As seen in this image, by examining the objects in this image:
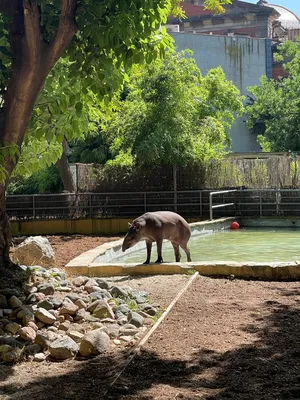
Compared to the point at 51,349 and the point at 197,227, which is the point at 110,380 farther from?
the point at 197,227

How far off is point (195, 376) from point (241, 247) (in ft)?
31.2

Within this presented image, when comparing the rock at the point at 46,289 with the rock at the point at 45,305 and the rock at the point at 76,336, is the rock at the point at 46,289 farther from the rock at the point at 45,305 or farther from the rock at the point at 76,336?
the rock at the point at 76,336

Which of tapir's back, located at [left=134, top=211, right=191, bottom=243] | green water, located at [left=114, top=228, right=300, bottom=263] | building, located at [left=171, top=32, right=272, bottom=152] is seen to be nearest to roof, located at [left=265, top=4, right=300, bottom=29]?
building, located at [left=171, top=32, right=272, bottom=152]

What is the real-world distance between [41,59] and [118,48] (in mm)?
826

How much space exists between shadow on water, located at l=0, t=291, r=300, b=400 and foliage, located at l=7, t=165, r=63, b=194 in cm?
2232

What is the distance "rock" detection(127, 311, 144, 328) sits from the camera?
650 cm

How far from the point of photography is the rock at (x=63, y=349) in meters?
5.50

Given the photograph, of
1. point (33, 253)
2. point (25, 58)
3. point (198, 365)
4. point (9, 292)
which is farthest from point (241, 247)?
point (198, 365)

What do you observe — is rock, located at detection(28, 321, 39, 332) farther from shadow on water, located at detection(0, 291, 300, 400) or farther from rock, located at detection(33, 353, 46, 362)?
shadow on water, located at detection(0, 291, 300, 400)

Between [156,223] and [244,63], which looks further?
[244,63]

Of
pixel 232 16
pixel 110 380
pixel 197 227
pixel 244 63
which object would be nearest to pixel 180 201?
pixel 197 227

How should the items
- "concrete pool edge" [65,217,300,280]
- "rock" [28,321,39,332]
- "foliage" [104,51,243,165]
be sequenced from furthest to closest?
1. "foliage" [104,51,243,165]
2. "concrete pool edge" [65,217,300,280]
3. "rock" [28,321,39,332]

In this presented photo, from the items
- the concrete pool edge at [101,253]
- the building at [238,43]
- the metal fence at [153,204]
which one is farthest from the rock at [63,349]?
the building at [238,43]

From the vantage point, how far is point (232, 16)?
42.1 metres
